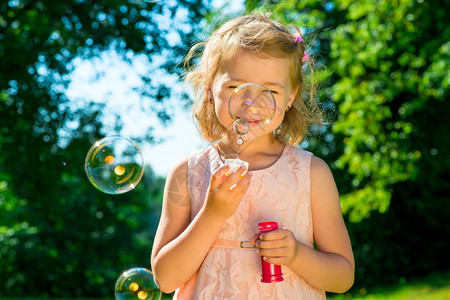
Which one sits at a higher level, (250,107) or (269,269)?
(250,107)

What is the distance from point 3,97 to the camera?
9.70 metres

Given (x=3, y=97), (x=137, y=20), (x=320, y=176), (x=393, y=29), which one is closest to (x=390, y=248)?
(x=393, y=29)

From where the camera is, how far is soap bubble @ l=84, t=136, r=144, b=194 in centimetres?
259

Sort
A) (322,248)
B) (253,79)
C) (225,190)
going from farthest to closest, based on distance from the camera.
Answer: (322,248) → (253,79) → (225,190)

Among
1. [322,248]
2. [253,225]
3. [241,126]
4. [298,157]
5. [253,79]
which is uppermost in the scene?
[253,79]

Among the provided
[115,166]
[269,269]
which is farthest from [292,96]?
[115,166]

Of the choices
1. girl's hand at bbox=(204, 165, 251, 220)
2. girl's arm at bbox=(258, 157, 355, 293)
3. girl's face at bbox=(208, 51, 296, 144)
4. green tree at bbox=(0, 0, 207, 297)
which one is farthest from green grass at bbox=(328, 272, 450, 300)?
→ girl's hand at bbox=(204, 165, 251, 220)

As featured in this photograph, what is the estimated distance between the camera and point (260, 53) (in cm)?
183

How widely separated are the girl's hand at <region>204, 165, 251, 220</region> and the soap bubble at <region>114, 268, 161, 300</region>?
3.38 feet

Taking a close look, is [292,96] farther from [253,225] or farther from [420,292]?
[420,292]

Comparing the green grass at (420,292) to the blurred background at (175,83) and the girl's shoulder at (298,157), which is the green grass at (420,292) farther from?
the girl's shoulder at (298,157)

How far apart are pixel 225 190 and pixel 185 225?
322mm

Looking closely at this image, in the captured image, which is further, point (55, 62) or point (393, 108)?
point (393, 108)

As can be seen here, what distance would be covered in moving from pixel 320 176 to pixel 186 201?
479 mm
